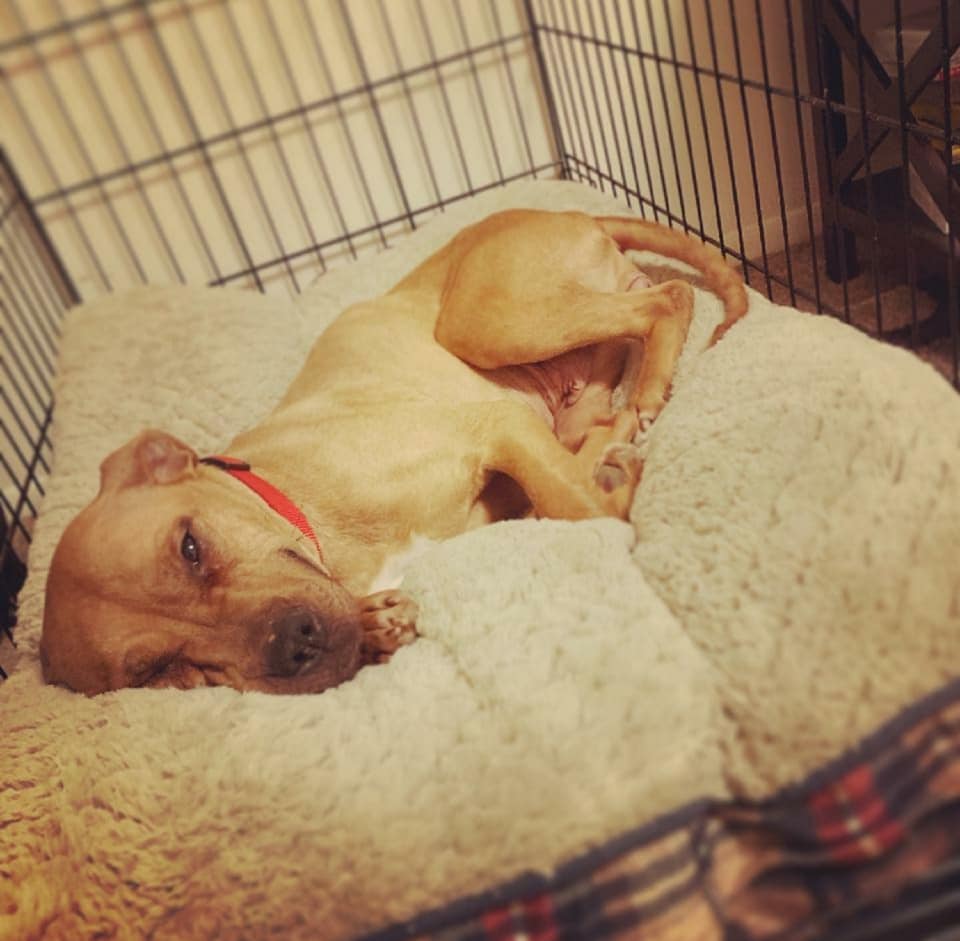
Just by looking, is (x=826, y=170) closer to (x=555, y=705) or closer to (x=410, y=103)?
(x=410, y=103)

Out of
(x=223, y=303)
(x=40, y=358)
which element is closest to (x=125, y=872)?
(x=223, y=303)

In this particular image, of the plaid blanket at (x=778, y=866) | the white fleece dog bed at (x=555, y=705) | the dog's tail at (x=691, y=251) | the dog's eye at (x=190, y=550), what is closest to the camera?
the plaid blanket at (x=778, y=866)

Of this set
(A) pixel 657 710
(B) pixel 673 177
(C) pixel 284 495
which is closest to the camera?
(A) pixel 657 710

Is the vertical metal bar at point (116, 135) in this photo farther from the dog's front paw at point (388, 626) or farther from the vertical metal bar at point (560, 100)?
the dog's front paw at point (388, 626)

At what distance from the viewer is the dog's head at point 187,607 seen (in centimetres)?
141

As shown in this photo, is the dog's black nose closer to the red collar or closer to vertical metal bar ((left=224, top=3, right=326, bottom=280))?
the red collar

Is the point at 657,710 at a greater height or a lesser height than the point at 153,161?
lesser

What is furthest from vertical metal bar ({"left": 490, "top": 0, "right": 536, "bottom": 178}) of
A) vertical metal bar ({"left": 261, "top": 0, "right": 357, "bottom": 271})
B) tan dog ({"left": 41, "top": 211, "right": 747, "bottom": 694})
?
tan dog ({"left": 41, "top": 211, "right": 747, "bottom": 694})

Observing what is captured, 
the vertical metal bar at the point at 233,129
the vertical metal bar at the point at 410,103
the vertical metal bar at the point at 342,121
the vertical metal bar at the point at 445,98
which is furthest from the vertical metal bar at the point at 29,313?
the vertical metal bar at the point at 445,98

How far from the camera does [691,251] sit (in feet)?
7.11

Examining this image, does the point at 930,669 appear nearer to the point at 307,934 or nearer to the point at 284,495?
the point at 307,934

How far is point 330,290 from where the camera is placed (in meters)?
3.00

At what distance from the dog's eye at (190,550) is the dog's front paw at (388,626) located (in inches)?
12.5

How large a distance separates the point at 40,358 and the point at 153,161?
0.87 metres
